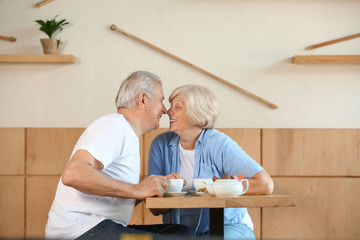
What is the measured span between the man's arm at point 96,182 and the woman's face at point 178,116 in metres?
0.59

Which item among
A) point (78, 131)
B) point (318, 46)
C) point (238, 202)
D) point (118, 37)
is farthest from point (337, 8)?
point (238, 202)

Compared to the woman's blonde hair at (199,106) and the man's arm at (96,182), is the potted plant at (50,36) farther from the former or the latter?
the man's arm at (96,182)

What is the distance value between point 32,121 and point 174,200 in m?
1.98

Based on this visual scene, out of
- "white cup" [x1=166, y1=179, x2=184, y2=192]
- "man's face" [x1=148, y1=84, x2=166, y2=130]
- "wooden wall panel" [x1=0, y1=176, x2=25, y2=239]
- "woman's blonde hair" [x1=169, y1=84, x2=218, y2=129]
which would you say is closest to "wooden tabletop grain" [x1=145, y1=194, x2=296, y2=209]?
"white cup" [x1=166, y1=179, x2=184, y2=192]

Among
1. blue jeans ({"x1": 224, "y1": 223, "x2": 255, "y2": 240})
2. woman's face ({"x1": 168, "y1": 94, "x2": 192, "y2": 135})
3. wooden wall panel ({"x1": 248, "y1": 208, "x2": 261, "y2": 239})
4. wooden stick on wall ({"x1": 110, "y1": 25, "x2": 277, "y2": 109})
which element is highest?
wooden stick on wall ({"x1": 110, "y1": 25, "x2": 277, "y2": 109})

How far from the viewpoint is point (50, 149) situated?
315 centimetres

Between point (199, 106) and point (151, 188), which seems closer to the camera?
point (151, 188)

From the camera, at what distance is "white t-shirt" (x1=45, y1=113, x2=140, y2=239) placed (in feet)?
5.39

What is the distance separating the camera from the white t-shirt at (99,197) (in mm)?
1643

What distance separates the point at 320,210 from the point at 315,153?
0.38m

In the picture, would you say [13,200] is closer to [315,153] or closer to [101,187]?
[101,187]

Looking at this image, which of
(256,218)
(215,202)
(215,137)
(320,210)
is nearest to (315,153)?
(320,210)

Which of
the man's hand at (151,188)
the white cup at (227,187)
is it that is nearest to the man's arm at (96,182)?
the man's hand at (151,188)

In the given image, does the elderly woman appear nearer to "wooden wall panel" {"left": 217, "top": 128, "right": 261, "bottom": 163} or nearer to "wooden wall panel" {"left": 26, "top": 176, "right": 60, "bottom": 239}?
"wooden wall panel" {"left": 217, "top": 128, "right": 261, "bottom": 163}
